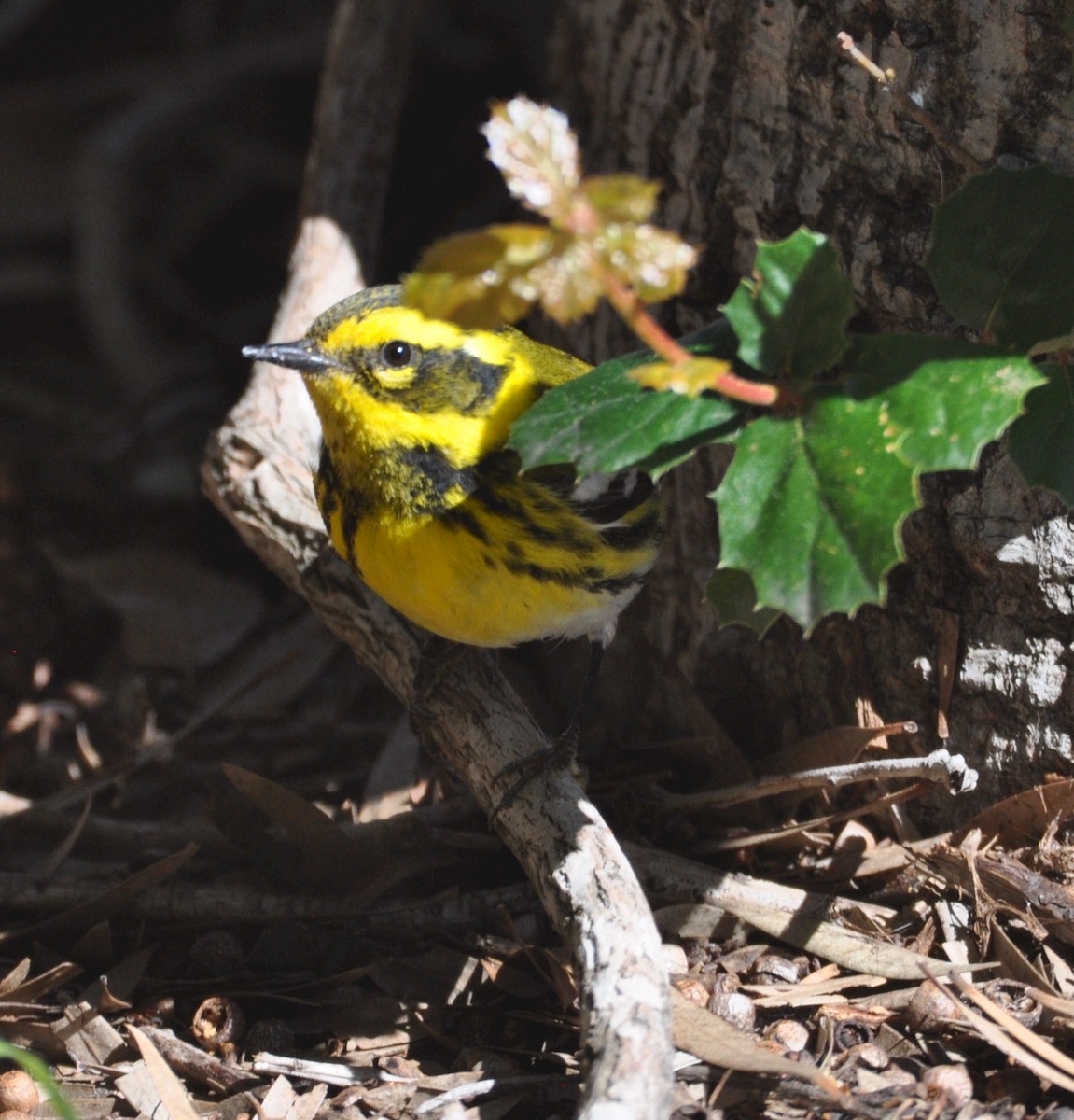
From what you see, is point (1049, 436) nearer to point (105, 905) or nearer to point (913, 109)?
point (913, 109)

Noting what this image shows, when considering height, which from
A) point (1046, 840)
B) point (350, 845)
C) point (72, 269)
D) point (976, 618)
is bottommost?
point (350, 845)

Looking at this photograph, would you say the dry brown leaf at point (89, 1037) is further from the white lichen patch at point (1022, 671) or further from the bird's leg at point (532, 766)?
the white lichen patch at point (1022, 671)

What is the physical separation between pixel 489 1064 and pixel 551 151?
1817 mm

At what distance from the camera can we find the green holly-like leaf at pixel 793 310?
1980 millimetres

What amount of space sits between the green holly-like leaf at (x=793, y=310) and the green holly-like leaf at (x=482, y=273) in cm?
47

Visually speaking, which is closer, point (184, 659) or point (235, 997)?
point (235, 997)

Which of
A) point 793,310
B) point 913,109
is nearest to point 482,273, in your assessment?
point 793,310

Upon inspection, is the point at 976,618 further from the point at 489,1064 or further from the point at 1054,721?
the point at 489,1064

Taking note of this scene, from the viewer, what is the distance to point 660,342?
1720 millimetres

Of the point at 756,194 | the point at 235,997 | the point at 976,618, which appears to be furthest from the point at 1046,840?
the point at 235,997

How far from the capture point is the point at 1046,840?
2711 mm

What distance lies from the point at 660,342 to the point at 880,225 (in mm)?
1183

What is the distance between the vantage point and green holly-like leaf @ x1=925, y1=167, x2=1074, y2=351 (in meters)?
2.19

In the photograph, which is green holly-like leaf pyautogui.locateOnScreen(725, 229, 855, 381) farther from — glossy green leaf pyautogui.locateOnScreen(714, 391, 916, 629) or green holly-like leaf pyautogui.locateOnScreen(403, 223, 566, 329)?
green holly-like leaf pyautogui.locateOnScreen(403, 223, 566, 329)
